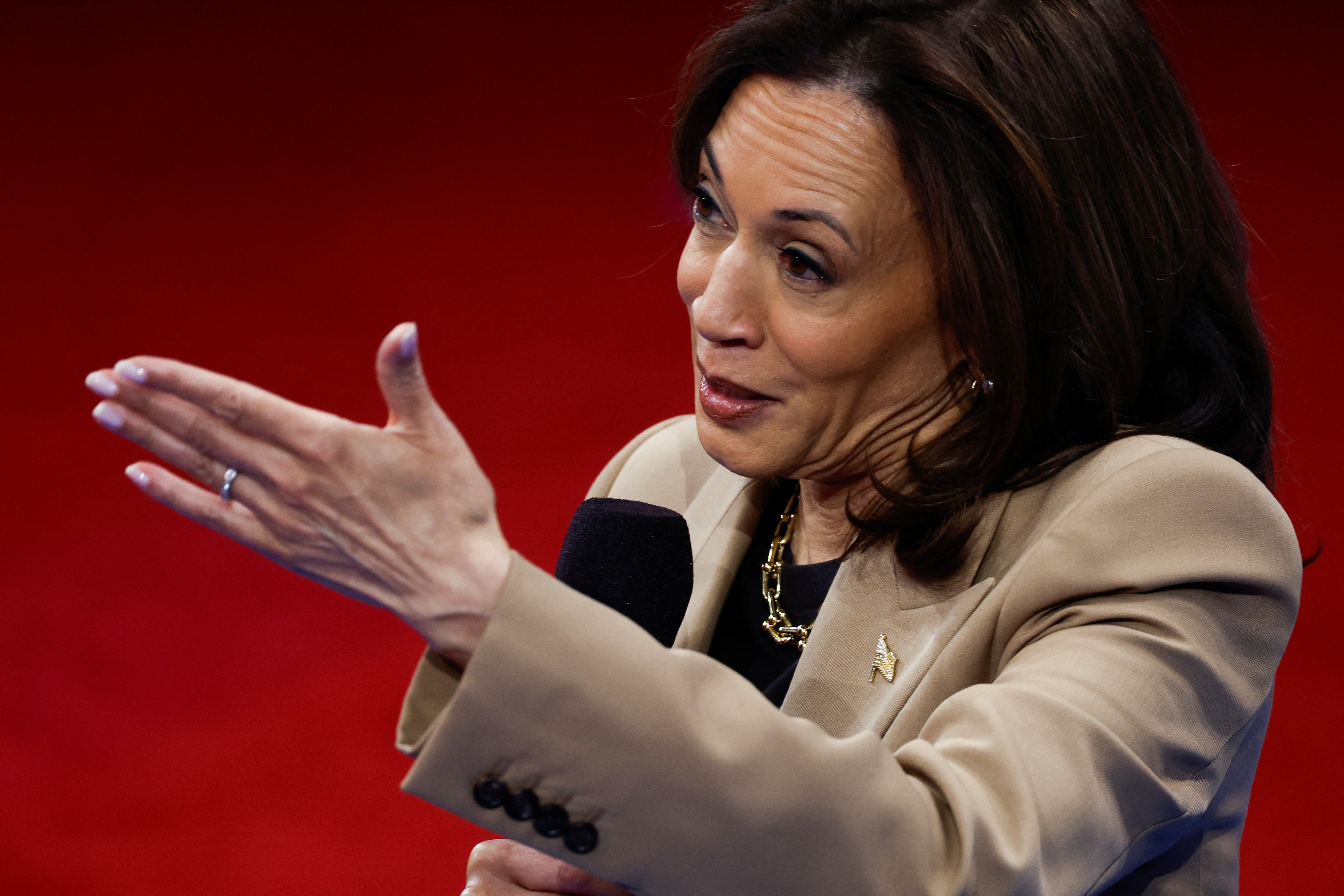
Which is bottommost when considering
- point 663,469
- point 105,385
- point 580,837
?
point 580,837

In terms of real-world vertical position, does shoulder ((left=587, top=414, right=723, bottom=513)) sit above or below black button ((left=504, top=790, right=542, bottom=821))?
above

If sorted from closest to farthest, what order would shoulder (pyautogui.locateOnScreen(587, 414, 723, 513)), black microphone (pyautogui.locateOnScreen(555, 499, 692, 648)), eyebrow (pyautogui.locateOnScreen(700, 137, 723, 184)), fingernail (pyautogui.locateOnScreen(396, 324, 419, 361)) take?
fingernail (pyautogui.locateOnScreen(396, 324, 419, 361))
black microphone (pyautogui.locateOnScreen(555, 499, 692, 648))
eyebrow (pyautogui.locateOnScreen(700, 137, 723, 184))
shoulder (pyautogui.locateOnScreen(587, 414, 723, 513))

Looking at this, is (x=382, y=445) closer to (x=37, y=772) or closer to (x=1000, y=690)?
(x=1000, y=690)

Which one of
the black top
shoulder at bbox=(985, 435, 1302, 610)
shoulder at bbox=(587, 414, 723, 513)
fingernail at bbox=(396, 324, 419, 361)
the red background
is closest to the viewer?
fingernail at bbox=(396, 324, 419, 361)

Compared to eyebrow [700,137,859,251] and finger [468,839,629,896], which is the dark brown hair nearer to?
eyebrow [700,137,859,251]

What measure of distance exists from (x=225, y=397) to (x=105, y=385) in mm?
71

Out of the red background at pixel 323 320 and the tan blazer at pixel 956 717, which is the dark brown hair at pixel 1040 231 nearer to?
the tan blazer at pixel 956 717

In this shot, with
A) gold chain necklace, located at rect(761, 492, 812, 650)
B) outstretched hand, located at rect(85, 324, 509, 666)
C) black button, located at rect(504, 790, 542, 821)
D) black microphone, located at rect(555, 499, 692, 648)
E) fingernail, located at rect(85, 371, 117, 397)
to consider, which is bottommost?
gold chain necklace, located at rect(761, 492, 812, 650)

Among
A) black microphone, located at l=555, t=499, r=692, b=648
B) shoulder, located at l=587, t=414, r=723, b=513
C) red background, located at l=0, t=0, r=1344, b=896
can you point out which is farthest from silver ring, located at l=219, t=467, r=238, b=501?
red background, located at l=0, t=0, r=1344, b=896

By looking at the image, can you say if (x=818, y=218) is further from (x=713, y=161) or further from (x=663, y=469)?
(x=663, y=469)

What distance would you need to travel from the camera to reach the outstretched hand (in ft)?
2.50

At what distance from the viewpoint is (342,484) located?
2.56 feet

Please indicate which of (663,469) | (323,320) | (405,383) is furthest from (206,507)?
(323,320)

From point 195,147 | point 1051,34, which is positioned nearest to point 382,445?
point 1051,34
